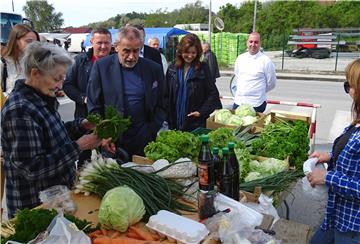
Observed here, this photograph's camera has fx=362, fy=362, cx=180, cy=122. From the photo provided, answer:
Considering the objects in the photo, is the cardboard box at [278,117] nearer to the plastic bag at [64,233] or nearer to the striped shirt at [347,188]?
the striped shirt at [347,188]

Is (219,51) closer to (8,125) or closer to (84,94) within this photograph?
(84,94)

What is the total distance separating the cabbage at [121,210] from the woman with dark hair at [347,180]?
1.17 m

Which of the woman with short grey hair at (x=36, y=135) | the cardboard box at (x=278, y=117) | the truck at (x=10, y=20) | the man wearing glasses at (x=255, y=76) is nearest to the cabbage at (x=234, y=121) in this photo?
the cardboard box at (x=278, y=117)

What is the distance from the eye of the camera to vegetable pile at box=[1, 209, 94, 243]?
1.78m

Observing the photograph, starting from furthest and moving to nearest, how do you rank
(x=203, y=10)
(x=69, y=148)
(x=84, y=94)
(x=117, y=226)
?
(x=203, y=10) → (x=84, y=94) → (x=69, y=148) → (x=117, y=226)

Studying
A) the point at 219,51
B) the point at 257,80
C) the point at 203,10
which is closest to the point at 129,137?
the point at 257,80

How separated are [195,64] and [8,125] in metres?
2.85

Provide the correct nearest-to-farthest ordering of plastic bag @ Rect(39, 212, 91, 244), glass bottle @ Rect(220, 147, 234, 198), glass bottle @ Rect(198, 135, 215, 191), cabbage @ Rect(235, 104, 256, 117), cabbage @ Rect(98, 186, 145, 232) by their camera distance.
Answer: plastic bag @ Rect(39, 212, 91, 244), cabbage @ Rect(98, 186, 145, 232), glass bottle @ Rect(198, 135, 215, 191), glass bottle @ Rect(220, 147, 234, 198), cabbage @ Rect(235, 104, 256, 117)

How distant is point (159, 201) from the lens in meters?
2.14

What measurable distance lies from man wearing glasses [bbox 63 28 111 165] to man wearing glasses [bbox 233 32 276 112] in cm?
215

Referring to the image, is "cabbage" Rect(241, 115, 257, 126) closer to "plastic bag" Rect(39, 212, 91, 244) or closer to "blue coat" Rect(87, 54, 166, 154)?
"blue coat" Rect(87, 54, 166, 154)

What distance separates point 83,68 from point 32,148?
8.39 ft

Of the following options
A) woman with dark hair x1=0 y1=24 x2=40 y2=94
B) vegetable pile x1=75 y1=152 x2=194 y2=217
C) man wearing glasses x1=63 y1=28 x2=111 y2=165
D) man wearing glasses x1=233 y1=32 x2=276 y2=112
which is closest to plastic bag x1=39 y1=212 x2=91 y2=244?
vegetable pile x1=75 y1=152 x2=194 y2=217

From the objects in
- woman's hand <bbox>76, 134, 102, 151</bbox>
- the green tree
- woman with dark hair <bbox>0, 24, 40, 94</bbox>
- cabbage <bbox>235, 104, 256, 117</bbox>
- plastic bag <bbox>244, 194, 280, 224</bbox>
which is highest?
the green tree
